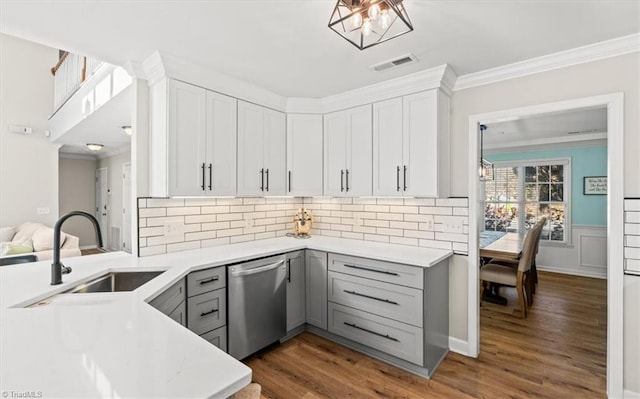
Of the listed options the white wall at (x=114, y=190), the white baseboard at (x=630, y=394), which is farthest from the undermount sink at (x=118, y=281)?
the white wall at (x=114, y=190)

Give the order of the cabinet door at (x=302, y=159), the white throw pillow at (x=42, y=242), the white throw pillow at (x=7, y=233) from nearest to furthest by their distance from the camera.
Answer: the cabinet door at (x=302, y=159), the white throw pillow at (x=42, y=242), the white throw pillow at (x=7, y=233)

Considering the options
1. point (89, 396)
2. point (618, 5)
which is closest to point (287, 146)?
point (618, 5)

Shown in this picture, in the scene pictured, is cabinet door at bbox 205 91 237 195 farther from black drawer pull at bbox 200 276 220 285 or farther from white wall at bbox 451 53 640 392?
white wall at bbox 451 53 640 392

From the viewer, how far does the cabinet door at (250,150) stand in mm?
2881

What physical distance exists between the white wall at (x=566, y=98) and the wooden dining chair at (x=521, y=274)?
1277mm

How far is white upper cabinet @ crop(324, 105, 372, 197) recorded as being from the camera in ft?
9.93

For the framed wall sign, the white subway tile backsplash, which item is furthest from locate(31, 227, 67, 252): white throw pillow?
the framed wall sign

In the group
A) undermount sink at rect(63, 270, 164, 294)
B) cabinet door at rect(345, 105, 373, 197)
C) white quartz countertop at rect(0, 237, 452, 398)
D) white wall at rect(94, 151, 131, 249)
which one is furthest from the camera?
white wall at rect(94, 151, 131, 249)

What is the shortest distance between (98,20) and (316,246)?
88.9 inches

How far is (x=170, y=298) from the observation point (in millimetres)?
1886

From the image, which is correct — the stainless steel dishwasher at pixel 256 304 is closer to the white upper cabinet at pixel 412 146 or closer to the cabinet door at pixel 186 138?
the cabinet door at pixel 186 138

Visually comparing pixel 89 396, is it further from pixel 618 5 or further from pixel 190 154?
pixel 618 5

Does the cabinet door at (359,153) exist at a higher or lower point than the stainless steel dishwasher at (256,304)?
higher

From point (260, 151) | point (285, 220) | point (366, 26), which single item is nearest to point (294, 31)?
point (366, 26)
